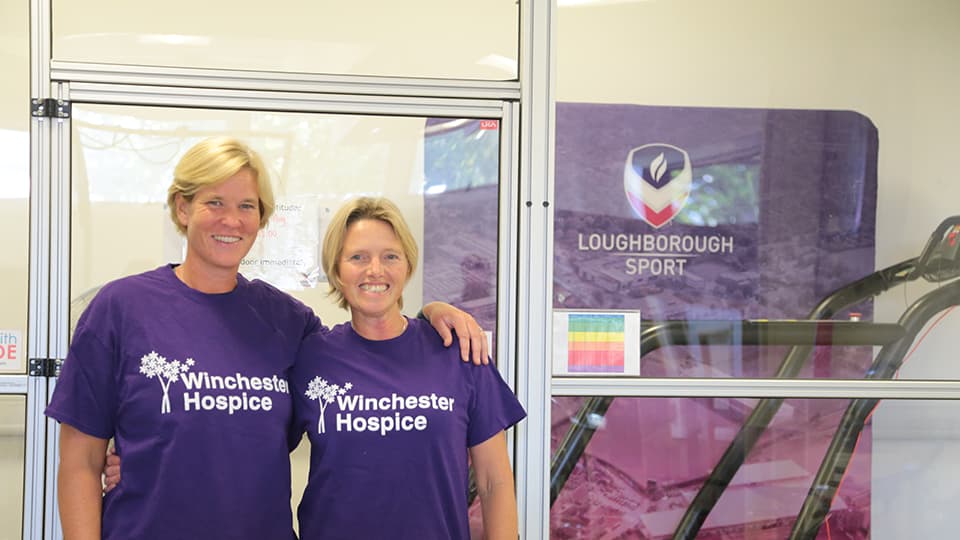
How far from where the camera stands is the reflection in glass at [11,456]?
240 centimetres

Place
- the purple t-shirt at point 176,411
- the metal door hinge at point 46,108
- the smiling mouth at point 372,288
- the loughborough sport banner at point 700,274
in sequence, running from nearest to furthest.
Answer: the purple t-shirt at point 176,411, the smiling mouth at point 372,288, the metal door hinge at point 46,108, the loughborough sport banner at point 700,274

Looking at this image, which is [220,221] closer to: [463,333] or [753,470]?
[463,333]

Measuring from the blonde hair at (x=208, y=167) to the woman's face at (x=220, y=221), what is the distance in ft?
0.05

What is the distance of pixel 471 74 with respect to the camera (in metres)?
2.62

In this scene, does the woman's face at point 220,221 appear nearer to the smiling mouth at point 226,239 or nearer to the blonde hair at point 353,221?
the smiling mouth at point 226,239

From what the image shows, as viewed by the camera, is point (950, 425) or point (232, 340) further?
point (950, 425)

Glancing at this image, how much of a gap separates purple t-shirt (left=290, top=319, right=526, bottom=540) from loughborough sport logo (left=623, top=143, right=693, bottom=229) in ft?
3.52

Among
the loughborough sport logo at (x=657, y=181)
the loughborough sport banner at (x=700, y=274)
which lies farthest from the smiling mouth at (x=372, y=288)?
the loughborough sport logo at (x=657, y=181)

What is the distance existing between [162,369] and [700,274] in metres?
1.72

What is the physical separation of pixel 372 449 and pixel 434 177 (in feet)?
3.59

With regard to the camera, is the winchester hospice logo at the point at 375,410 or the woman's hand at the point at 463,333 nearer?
the winchester hospice logo at the point at 375,410

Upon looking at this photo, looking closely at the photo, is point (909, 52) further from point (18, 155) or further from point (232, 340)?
point (18, 155)

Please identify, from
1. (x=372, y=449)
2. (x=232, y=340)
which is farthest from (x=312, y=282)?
(x=372, y=449)

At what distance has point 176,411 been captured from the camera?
1.68m
